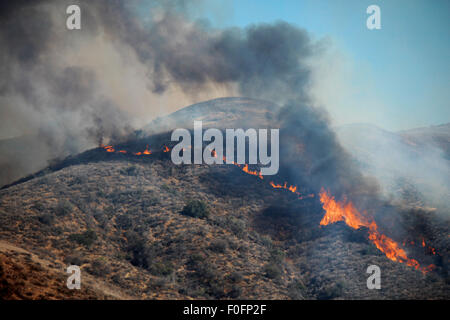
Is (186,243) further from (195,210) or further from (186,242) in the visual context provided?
(195,210)

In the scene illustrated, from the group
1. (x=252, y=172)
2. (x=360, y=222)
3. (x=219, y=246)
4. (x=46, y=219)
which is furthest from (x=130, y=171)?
(x=360, y=222)

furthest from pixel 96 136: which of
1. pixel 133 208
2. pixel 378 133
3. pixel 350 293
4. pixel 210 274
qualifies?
pixel 378 133

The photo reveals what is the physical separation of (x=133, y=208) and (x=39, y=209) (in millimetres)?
8028

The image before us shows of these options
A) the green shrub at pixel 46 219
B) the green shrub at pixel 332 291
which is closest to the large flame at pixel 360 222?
the green shrub at pixel 332 291

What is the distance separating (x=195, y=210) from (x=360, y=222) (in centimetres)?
1707

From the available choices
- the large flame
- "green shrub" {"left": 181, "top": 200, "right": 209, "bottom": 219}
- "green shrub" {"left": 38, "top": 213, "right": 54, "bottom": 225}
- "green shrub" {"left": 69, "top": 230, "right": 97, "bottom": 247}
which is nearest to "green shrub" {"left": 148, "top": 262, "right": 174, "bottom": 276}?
"green shrub" {"left": 69, "top": 230, "right": 97, "bottom": 247}

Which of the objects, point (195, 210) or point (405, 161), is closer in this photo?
point (195, 210)

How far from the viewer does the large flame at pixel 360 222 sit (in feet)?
82.7

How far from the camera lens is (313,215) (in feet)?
104

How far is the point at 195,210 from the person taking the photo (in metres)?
28.7

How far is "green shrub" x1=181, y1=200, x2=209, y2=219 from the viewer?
28.5 meters

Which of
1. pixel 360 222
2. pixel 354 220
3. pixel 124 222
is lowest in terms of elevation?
pixel 124 222
